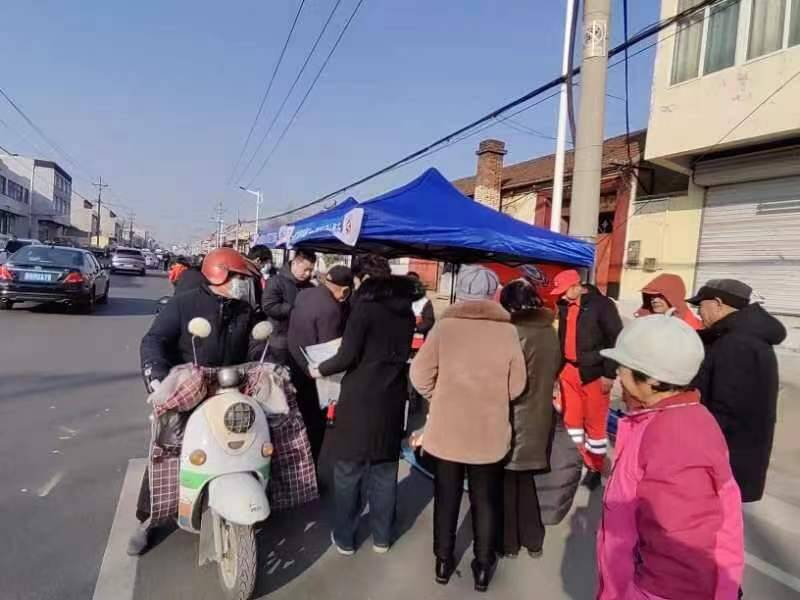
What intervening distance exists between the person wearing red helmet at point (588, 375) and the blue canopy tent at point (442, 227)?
1216 mm

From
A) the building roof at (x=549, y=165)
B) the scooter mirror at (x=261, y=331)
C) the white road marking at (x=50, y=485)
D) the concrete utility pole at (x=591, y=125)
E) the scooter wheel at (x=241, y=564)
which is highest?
the building roof at (x=549, y=165)

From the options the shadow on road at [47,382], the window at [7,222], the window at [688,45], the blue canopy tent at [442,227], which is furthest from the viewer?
the window at [7,222]

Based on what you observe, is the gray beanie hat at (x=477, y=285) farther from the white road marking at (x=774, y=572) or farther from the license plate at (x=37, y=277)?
the license plate at (x=37, y=277)

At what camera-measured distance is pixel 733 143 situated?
8930mm

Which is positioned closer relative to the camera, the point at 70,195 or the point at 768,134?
the point at 768,134

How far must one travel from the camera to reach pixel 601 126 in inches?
239

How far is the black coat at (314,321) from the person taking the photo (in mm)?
3641

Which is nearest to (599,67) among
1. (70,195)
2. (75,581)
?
(75,581)

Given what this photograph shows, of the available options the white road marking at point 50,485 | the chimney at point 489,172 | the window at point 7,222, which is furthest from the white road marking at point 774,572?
the window at point 7,222

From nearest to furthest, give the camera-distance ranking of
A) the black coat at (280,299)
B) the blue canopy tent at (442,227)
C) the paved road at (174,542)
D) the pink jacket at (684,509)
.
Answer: the pink jacket at (684,509) → the paved road at (174,542) → the black coat at (280,299) → the blue canopy tent at (442,227)

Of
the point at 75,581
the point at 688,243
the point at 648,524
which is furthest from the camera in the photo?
the point at 688,243

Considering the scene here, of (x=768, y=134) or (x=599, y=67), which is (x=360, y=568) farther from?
(x=768, y=134)

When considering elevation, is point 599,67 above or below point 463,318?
above

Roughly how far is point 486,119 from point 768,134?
4.28 m
